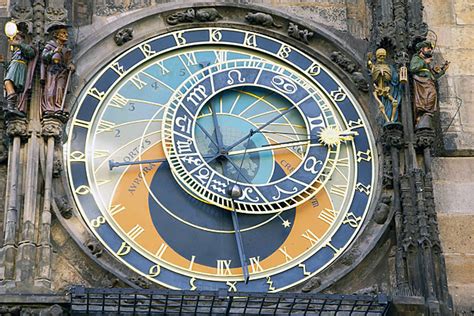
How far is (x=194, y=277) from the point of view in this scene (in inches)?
648

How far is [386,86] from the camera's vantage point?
17.5m

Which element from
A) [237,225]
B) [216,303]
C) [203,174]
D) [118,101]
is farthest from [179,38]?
[216,303]

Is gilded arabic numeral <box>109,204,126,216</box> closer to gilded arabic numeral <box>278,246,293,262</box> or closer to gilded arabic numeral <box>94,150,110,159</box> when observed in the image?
gilded arabic numeral <box>94,150,110,159</box>

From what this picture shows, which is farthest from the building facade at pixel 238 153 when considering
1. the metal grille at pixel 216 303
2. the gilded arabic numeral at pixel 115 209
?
the metal grille at pixel 216 303

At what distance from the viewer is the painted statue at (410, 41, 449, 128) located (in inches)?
682

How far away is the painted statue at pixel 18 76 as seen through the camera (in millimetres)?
16859

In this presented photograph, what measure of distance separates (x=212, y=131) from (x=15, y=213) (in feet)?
7.37

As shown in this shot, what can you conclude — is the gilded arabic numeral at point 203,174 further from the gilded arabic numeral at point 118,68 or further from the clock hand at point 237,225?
the gilded arabic numeral at point 118,68

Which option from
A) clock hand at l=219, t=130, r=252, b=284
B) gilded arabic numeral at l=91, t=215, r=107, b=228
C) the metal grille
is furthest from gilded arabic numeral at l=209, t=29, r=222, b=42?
the metal grille

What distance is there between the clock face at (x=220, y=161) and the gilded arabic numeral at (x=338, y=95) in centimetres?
1

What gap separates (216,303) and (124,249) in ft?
3.82

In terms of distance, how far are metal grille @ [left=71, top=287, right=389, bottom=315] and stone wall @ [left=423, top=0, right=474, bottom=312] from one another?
1.24 m

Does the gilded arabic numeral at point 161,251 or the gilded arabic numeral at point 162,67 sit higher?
the gilded arabic numeral at point 162,67

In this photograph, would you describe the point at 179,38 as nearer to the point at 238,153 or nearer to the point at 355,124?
the point at 238,153
